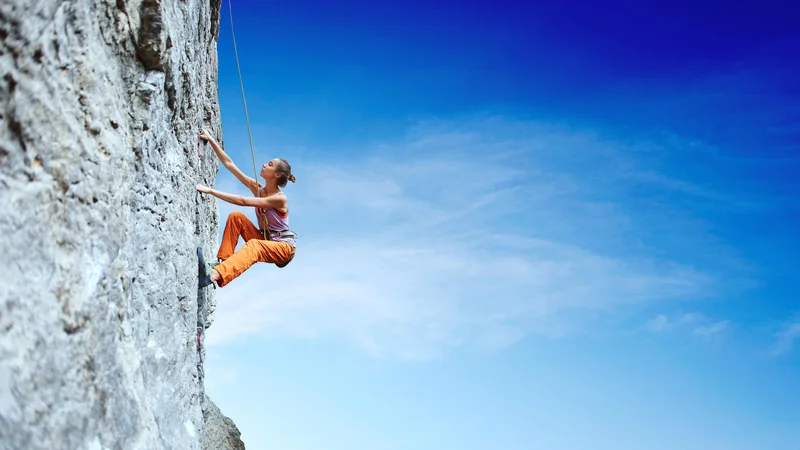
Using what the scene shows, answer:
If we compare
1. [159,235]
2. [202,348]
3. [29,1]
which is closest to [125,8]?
[29,1]

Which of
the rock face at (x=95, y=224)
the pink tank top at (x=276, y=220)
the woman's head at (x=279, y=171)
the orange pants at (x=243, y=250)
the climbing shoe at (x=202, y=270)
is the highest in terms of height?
the woman's head at (x=279, y=171)

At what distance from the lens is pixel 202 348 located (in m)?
9.32

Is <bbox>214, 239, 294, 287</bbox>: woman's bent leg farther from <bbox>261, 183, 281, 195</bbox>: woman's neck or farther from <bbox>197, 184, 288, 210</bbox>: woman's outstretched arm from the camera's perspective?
<bbox>261, 183, 281, 195</bbox>: woman's neck

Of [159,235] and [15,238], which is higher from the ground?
[159,235]

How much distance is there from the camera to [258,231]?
9.33m

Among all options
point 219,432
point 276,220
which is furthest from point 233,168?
point 219,432

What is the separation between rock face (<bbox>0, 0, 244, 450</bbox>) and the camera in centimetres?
416

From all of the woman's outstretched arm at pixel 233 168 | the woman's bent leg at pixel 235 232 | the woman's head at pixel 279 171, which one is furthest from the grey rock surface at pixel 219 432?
the woman's head at pixel 279 171

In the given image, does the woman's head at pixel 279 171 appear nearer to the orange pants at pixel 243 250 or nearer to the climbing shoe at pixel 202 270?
the orange pants at pixel 243 250

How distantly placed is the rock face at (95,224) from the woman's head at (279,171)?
1417 mm

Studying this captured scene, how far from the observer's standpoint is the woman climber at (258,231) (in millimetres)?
8359

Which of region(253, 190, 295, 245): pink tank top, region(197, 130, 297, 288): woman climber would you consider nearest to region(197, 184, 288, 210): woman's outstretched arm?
region(197, 130, 297, 288): woman climber

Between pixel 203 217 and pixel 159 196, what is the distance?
2551 millimetres

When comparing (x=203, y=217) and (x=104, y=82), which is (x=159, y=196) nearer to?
(x=104, y=82)
